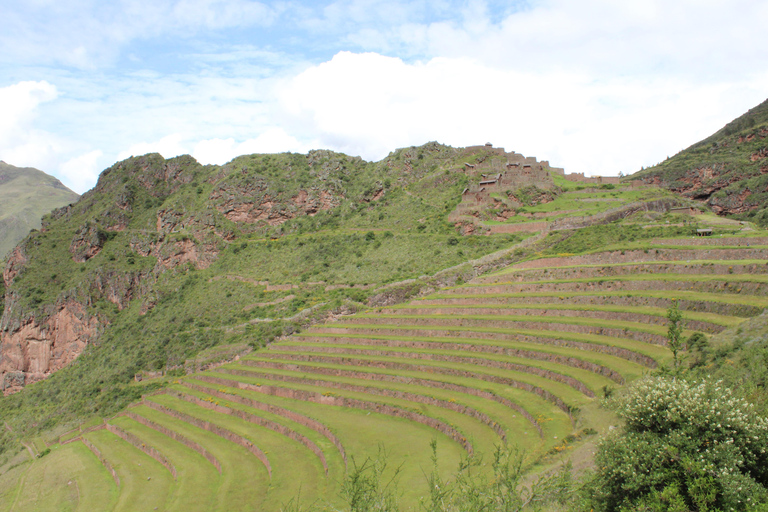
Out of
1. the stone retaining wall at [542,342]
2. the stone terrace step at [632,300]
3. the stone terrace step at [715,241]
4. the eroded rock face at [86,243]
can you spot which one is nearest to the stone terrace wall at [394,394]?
the stone retaining wall at [542,342]

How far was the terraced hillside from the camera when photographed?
674 inches

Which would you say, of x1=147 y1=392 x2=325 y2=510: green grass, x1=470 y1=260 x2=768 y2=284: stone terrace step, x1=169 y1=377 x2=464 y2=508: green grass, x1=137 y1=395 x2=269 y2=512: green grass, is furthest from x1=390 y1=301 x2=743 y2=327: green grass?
x1=137 y1=395 x2=269 y2=512: green grass

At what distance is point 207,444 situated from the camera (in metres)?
23.1

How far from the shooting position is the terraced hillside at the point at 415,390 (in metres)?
17.1

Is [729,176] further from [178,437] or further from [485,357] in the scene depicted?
[178,437]

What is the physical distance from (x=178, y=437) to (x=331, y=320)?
50.3 ft

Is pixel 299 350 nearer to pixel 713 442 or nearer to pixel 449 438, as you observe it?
pixel 449 438

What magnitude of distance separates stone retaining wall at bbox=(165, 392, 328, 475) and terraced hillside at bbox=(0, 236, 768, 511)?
0.09 m

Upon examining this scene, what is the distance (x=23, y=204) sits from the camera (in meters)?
164

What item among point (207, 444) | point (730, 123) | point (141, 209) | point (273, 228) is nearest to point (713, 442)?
point (207, 444)

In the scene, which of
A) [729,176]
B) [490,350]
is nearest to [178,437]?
[490,350]

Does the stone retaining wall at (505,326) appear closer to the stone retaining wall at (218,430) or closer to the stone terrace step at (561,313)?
the stone terrace step at (561,313)

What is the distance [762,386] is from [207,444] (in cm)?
2181

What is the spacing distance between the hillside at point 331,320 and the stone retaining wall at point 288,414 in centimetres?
15
